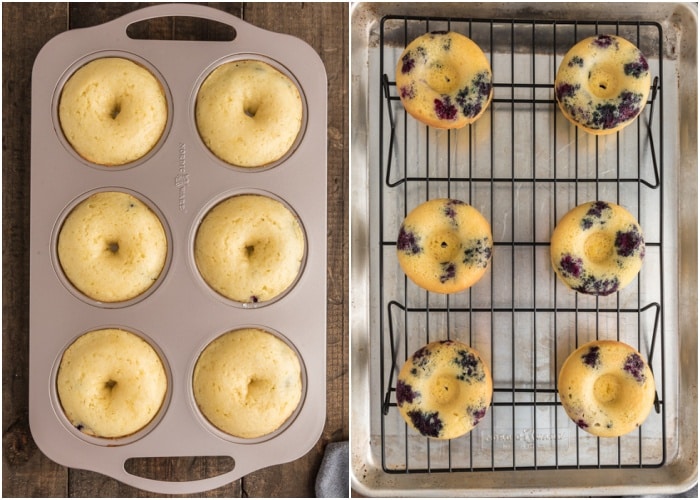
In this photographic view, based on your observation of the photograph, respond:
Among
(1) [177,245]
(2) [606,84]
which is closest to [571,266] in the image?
(2) [606,84]

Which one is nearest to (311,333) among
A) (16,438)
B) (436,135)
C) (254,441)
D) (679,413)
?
(254,441)

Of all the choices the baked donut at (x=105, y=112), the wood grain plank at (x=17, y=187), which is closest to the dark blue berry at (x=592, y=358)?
the baked donut at (x=105, y=112)

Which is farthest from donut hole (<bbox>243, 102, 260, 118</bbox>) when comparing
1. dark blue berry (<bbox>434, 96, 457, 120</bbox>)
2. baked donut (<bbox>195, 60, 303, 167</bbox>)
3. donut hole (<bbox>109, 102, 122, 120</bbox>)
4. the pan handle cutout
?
dark blue berry (<bbox>434, 96, 457, 120</bbox>)

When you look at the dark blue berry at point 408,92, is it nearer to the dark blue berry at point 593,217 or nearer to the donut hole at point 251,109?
the donut hole at point 251,109

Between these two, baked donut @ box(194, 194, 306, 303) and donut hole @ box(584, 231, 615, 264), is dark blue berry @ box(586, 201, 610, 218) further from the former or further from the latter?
baked donut @ box(194, 194, 306, 303)

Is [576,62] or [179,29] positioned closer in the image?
[576,62]

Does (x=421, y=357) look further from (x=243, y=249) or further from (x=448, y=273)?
(x=243, y=249)
